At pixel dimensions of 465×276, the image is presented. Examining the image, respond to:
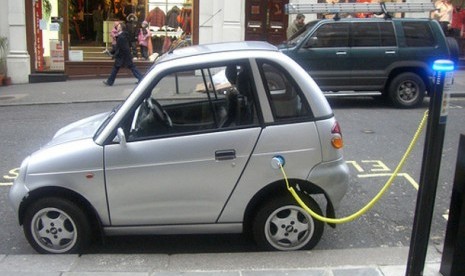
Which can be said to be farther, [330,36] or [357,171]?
[330,36]

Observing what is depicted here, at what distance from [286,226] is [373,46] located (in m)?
7.61

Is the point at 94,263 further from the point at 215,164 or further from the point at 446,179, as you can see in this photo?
the point at 446,179

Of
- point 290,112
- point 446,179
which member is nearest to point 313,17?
point 446,179

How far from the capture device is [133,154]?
4.36 m

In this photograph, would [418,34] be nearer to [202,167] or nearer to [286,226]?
[286,226]

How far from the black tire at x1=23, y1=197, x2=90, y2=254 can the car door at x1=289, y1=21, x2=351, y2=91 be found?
24.3 feet

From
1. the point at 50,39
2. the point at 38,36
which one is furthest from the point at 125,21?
the point at 38,36

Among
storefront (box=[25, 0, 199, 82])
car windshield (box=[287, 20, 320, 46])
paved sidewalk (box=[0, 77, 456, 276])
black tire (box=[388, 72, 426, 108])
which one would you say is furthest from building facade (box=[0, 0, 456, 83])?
paved sidewalk (box=[0, 77, 456, 276])

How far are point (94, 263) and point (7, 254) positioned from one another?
91cm

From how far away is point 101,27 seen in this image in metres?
16.8

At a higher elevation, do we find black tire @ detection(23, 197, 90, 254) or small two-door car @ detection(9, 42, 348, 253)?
small two-door car @ detection(9, 42, 348, 253)

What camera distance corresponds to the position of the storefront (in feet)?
52.1

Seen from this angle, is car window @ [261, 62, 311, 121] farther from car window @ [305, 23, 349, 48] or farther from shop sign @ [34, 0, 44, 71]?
shop sign @ [34, 0, 44, 71]

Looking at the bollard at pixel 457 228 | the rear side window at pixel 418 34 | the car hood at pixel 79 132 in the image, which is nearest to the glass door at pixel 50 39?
the rear side window at pixel 418 34
